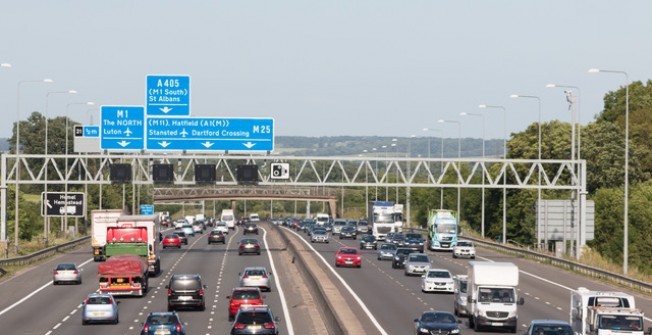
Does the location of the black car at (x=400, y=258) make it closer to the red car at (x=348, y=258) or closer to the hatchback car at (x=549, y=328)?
the red car at (x=348, y=258)

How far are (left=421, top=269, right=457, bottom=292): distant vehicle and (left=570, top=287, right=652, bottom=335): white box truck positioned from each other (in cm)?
2172

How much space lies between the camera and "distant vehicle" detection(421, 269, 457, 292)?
208 feet

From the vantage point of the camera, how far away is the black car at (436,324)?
39.6m

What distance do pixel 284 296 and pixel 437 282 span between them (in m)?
7.40

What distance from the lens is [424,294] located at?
2486 inches

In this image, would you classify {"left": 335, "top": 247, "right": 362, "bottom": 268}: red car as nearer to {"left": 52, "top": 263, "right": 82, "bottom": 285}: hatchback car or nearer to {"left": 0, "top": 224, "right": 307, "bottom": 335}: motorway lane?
{"left": 0, "top": 224, "right": 307, "bottom": 335}: motorway lane

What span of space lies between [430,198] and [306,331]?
126653 mm

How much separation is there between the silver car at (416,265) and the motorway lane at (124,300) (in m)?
9.97

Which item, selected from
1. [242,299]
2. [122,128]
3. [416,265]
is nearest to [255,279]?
[242,299]

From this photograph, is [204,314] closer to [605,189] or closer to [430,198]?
[605,189]

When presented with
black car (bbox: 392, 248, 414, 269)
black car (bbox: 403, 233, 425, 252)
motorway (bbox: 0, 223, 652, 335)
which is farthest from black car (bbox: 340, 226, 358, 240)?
black car (bbox: 392, 248, 414, 269)

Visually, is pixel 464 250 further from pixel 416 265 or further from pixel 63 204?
pixel 63 204

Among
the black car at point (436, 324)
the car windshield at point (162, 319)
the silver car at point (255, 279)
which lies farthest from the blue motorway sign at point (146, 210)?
the black car at point (436, 324)

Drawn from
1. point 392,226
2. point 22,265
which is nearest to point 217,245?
point 392,226
